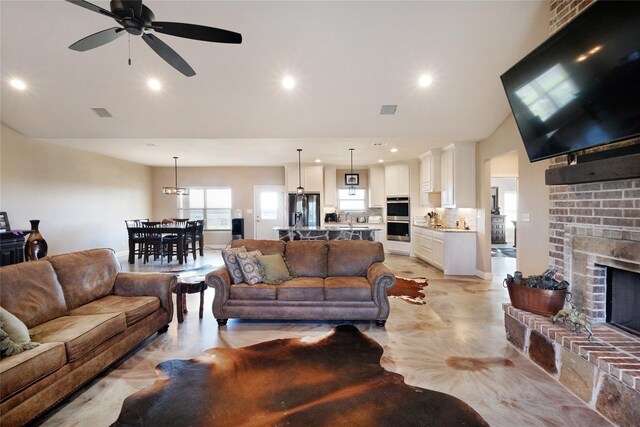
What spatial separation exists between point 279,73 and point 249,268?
2.64m

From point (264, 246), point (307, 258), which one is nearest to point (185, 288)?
point (264, 246)

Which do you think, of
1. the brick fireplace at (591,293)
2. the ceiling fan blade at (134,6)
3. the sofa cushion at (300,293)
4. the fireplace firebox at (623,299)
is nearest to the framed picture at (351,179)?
the sofa cushion at (300,293)

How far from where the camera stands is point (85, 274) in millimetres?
2879

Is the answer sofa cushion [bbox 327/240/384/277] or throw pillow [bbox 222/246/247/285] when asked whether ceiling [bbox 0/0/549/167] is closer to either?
sofa cushion [bbox 327/240/384/277]

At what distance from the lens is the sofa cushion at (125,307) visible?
2623mm

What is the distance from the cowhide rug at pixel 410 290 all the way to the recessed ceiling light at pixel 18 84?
6.19 meters

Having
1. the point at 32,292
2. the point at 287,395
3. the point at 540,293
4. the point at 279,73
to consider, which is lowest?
the point at 287,395

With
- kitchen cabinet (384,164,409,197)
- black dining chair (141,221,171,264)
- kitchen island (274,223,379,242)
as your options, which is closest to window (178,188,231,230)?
black dining chair (141,221,171,264)

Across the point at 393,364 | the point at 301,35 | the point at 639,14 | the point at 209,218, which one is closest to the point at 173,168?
the point at 209,218

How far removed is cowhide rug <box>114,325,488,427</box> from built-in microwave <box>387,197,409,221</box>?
5.64 meters

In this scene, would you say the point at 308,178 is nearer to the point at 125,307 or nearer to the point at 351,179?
the point at 351,179

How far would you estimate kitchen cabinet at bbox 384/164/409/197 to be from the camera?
26.0 ft

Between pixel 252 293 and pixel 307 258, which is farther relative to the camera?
pixel 307 258

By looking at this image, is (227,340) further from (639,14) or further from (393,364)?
(639,14)
